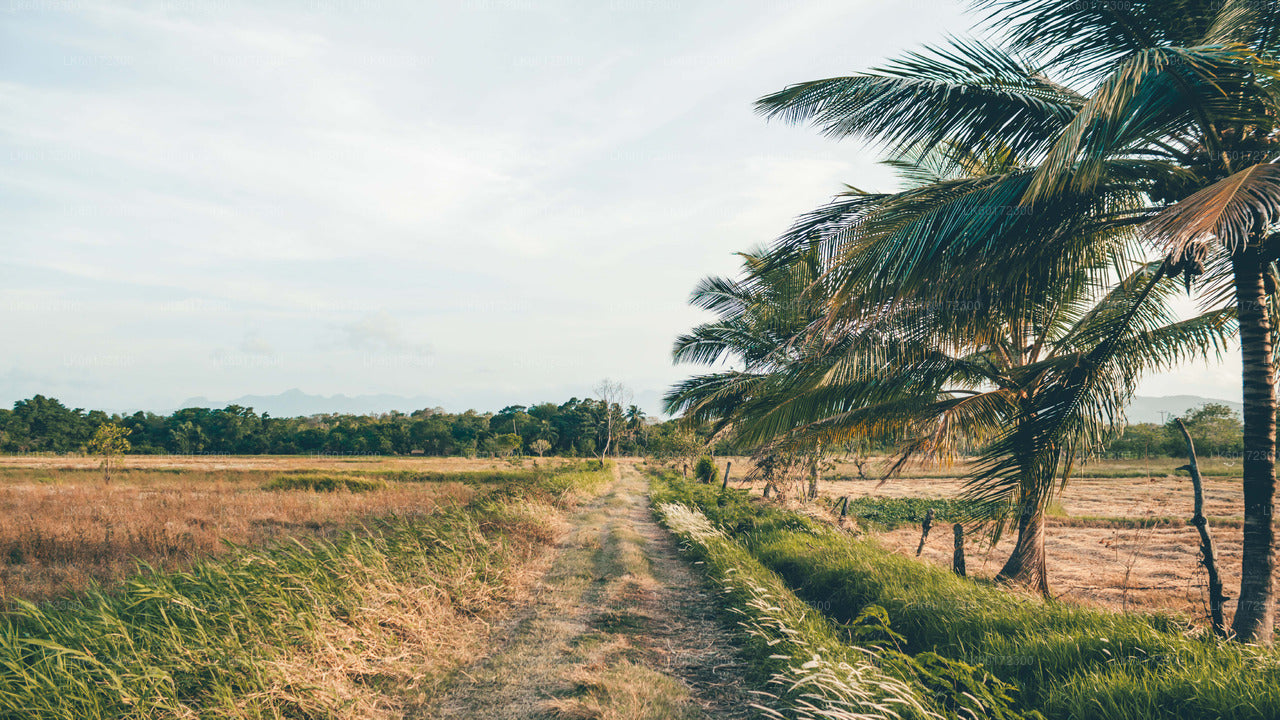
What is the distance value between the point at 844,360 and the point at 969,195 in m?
2.67

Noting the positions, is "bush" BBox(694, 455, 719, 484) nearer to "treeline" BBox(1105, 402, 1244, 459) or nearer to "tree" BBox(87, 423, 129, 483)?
"tree" BBox(87, 423, 129, 483)

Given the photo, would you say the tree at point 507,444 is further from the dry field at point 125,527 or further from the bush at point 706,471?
the dry field at point 125,527

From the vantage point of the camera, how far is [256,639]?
12.9 feet

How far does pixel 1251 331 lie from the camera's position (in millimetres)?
4141

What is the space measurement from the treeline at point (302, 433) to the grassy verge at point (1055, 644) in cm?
5496

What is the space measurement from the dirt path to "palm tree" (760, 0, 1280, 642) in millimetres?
3670

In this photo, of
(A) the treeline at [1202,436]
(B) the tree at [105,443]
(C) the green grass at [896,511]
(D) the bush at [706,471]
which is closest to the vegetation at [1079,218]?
(C) the green grass at [896,511]

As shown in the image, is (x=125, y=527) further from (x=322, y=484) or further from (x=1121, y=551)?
(x=1121, y=551)

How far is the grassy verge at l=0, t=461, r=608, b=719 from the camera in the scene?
3.20 metres

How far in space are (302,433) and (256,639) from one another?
8878 cm

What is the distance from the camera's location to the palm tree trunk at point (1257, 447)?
406 cm

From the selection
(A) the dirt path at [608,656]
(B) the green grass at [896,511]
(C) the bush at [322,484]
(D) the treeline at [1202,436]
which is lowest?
(C) the bush at [322,484]

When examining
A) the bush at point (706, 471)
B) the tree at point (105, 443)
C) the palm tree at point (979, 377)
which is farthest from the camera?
the bush at point (706, 471)

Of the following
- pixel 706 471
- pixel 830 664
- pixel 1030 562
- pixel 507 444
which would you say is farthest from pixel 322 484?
pixel 507 444
